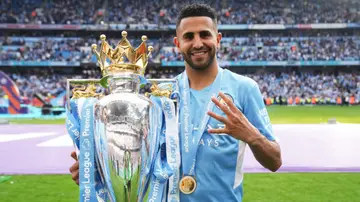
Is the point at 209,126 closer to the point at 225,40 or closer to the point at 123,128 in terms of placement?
the point at 123,128

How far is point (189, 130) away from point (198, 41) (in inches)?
19.9

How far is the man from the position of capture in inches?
76.8

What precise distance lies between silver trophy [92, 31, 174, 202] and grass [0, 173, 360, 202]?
3589 mm

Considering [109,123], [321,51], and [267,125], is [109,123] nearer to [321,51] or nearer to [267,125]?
[267,125]

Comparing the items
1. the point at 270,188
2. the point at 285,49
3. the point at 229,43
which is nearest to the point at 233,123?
the point at 270,188

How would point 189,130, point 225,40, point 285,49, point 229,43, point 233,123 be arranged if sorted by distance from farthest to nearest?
point 225,40
point 229,43
point 285,49
point 189,130
point 233,123

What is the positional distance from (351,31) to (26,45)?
39.3 meters

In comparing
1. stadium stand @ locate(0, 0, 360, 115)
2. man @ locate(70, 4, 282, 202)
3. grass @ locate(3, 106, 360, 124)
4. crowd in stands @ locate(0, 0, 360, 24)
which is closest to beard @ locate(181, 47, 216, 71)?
man @ locate(70, 4, 282, 202)

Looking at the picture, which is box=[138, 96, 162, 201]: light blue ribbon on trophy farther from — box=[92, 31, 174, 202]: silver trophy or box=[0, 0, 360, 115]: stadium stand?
box=[0, 0, 360, 115]: stadium stand

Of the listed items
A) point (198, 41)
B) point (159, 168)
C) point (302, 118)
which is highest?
point (198, 41)

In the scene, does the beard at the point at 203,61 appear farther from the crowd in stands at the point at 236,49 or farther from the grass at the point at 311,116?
the crowd in stands at the point at 236,49

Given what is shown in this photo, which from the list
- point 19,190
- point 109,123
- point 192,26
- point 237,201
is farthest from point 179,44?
point 19,190

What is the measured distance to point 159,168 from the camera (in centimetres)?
191

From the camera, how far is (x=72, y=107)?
6.56 feet
